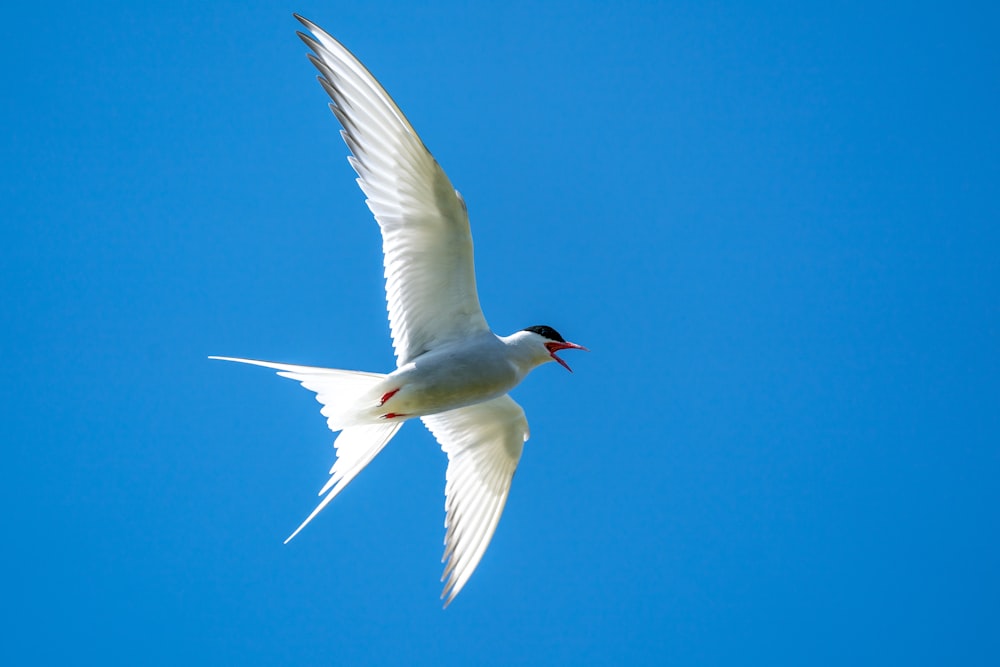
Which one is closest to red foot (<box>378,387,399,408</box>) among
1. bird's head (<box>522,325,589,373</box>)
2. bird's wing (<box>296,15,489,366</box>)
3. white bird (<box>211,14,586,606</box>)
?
white bird (<box>211,14,586,606</box>)

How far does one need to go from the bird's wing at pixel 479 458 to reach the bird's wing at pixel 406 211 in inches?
42.5

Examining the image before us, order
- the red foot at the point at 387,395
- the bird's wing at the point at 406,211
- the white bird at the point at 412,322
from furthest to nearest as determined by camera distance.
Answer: the red foot at the point at 387,395 < the white bird at the point at 412,322 < the bird's wing at the point at 406,211

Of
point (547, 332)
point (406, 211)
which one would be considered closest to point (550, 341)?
point (547, 332)

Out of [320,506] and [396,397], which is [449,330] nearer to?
[396,397]

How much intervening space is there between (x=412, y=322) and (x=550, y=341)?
1.13 metres

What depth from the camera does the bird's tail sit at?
6375 millimetres

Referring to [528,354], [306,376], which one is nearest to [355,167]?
[306,376]

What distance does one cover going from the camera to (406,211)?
647cm

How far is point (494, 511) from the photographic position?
7.77 m

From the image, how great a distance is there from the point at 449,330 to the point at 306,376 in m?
1.18

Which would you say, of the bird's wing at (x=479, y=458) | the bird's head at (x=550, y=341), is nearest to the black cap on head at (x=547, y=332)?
the bird's head at (x=550, y=341)

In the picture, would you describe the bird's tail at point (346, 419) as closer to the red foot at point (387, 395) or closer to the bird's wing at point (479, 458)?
the red foot at point (387, 395)

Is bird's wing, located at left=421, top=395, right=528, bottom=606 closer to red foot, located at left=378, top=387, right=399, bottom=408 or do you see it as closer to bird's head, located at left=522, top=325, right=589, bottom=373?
bird's head, located at left=522, top=325, right=589, bottom=373

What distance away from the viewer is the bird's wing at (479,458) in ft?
25.3
